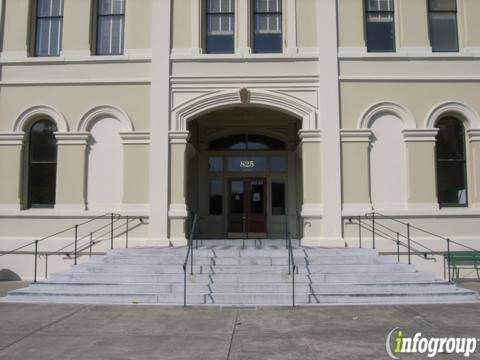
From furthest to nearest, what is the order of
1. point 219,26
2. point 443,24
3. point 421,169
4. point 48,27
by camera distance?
point 48,27 < point 219,26 < point 443,24 < point 421,169

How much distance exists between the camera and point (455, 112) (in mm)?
14844

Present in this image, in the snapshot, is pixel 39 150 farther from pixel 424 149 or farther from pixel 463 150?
pixel 463 150

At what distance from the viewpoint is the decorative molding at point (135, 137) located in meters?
14.6

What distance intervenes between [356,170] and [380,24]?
4.80 meters

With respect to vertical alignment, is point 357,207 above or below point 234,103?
below

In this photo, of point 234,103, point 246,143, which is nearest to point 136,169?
point 234,103

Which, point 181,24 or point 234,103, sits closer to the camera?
point 234,103

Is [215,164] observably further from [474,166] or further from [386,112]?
[474,166]

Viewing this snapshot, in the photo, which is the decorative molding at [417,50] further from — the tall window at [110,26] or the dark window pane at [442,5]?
the tall window at [110,26]

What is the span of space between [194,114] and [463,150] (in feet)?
26.9

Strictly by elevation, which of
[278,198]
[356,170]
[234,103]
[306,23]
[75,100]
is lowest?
[278,198]

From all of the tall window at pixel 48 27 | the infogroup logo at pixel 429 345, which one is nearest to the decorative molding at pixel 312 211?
the infogroup logo at pixel 429 345

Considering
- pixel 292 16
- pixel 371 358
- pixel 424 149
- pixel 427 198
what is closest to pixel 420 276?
pixel 427 198

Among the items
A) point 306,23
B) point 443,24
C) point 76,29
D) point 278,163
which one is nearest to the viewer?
point 306,23
